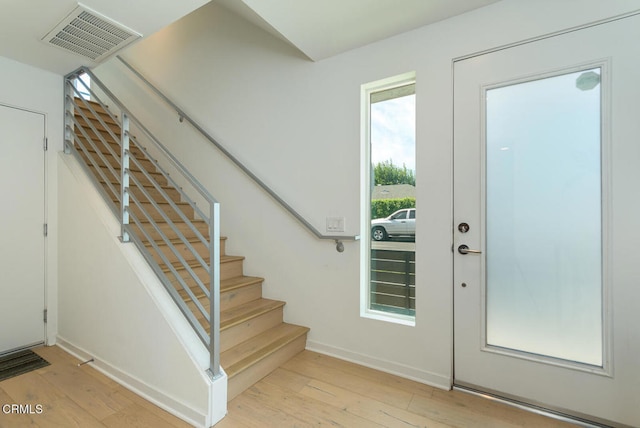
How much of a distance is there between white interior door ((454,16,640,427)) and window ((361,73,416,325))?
0.34 m

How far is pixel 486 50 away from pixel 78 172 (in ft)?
10.5

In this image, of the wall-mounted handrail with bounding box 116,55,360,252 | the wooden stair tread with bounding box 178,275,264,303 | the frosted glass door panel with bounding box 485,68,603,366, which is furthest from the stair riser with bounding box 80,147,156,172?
the frosted glass door panel with bounding box 485,68,603,366

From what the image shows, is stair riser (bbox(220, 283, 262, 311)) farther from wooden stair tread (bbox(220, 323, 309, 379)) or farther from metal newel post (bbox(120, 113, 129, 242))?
metal newel post (bbox(120, 113, 129, 242))

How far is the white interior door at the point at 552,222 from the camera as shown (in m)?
1.51

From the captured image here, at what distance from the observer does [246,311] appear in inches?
90.8

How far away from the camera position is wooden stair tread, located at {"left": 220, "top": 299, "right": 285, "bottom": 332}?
2.06m

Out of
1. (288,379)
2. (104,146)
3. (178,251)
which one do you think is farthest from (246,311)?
(104,146)

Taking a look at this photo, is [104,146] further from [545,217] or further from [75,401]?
[545,217]

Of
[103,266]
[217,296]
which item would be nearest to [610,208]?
[217,296]

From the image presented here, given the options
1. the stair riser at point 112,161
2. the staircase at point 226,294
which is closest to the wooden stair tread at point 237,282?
the staircase at point 226,294

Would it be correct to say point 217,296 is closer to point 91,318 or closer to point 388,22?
point 91,318

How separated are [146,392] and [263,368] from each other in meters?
0.72

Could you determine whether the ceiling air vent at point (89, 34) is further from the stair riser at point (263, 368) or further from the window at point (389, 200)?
the stair riser at point (263, 368)

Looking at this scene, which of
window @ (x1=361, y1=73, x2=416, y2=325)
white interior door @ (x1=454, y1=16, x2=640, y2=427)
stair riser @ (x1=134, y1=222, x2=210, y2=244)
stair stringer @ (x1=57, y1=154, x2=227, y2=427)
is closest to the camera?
white interior door @ (x1=454, y1=16, x2=640, y2=427)
